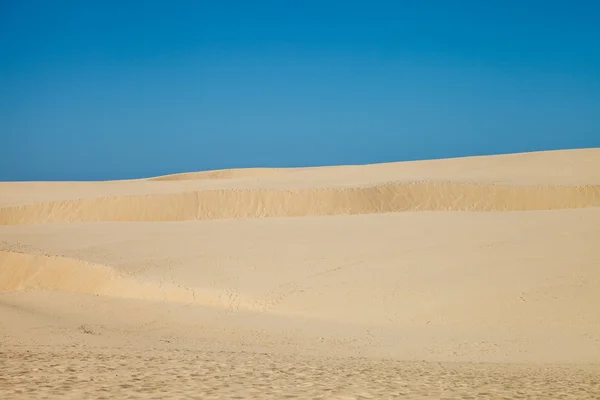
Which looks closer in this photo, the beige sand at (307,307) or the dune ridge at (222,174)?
the beige sand at (307,307)

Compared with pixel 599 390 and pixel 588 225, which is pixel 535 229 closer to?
pixel 588 225

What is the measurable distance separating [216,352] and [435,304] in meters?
5.19

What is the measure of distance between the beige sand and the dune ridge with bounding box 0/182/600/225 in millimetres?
5163

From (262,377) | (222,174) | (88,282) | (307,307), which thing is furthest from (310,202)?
(222,174)

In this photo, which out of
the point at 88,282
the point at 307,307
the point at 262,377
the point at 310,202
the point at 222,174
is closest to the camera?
the point at 262,377

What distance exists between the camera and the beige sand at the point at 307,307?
7449 millimetres

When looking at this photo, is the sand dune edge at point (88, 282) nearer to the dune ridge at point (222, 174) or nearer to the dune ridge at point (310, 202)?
the dune ridge at point (310, 202)

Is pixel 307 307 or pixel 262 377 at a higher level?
pixel 307 307

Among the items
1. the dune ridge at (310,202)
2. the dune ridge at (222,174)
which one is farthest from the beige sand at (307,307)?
the dune ridge at (222,174)

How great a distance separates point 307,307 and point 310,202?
15.0m

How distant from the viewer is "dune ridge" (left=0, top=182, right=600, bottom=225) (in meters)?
27.6

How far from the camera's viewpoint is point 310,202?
1124 inches

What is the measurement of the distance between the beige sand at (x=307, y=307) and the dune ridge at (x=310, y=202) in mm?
5163

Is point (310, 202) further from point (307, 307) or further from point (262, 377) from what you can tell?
point (262, 377)
